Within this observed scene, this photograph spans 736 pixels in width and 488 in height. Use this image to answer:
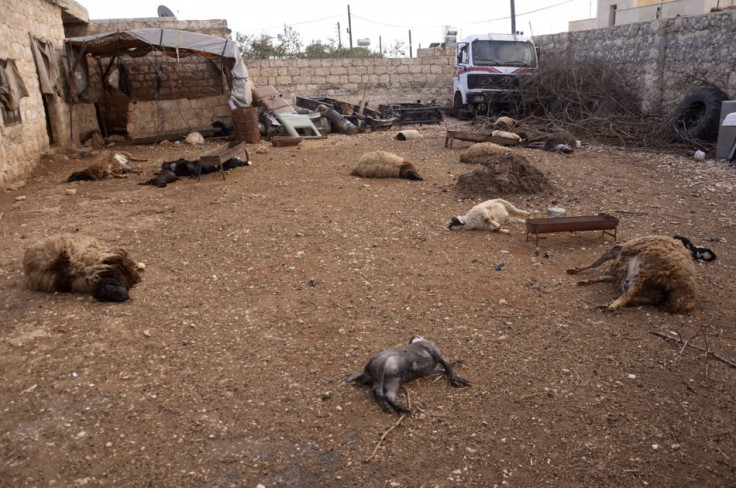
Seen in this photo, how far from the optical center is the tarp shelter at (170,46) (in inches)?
464

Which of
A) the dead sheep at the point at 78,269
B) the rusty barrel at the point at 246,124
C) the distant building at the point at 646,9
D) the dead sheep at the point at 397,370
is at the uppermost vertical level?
the distant building at the point at 646,9

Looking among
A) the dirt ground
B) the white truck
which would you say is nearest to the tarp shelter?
the white truck

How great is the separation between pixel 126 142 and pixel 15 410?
11378mm

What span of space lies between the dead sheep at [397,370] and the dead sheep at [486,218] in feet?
9.28

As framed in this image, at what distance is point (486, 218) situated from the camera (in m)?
5.74

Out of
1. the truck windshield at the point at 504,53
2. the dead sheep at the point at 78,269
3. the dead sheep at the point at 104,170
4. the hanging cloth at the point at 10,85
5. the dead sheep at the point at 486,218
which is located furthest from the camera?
the truck windshield at the point at 504,53

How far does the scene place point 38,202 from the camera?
24.4ft

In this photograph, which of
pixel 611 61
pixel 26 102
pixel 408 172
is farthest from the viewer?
pixel 611 61

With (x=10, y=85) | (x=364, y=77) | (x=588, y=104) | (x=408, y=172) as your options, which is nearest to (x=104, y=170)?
(x=10, y=85)

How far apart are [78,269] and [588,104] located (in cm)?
1292

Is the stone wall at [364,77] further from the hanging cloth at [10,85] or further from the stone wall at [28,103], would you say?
the hanging cloth at [10,85]


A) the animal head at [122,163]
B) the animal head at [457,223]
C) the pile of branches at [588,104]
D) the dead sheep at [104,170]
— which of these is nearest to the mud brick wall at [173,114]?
the animal head at [122,163]

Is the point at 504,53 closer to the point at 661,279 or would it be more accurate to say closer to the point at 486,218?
the point at 486,218

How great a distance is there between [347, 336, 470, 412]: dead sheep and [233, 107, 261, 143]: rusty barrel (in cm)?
1002
